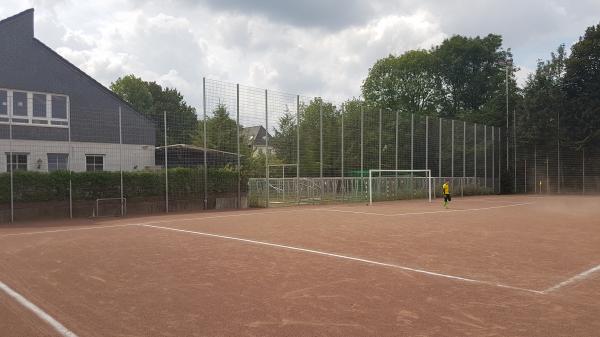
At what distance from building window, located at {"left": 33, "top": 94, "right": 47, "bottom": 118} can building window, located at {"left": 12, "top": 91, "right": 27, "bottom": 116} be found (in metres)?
0.46

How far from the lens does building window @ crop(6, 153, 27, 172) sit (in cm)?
1675

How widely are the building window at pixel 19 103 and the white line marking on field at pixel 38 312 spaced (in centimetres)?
1966

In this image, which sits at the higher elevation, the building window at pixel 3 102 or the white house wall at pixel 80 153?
the building window at pixel 3 102

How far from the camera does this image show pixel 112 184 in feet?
61.8

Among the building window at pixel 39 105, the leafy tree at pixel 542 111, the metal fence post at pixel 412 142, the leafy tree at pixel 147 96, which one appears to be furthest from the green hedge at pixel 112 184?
the leafy tree at pixel 542 111

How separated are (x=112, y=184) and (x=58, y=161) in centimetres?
203

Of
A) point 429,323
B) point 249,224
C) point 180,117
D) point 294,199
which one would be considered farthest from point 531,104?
point 429,323

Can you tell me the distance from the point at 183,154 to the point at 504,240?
13542 millimetres

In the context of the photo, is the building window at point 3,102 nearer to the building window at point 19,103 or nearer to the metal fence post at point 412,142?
the building window at point 19,103

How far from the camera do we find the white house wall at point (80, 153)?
17.5 metres

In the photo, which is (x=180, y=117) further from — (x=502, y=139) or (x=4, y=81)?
(x=502, y=139)

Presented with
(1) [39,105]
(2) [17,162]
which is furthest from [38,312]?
(1) [39,105]

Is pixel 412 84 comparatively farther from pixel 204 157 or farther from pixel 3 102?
pixel 3 102

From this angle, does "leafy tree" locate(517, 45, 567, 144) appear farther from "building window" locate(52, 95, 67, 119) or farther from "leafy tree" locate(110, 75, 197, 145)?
"building window" locate(52, 95, 67, 119)
